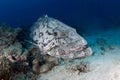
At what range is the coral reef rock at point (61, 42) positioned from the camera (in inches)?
366

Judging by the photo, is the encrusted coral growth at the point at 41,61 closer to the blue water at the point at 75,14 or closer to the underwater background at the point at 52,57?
the underwater background at the point at 52,57

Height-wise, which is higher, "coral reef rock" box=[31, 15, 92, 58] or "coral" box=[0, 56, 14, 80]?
"coral reef rock" box=[31, 15, 92, 58]

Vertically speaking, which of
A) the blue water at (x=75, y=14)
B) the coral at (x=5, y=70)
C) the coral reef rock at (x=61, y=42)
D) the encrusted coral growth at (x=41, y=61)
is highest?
the blue water at (x=75, y=14)

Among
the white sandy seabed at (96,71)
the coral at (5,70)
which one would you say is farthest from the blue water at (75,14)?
the coral at (5,70)

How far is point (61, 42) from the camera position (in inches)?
374

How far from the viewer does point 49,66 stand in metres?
8.41

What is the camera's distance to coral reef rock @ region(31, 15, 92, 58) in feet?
30.5

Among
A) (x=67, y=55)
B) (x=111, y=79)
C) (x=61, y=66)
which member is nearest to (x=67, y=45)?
(x=67, y=55)

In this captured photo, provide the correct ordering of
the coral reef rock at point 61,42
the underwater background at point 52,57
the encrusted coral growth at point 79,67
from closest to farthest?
the underwater background at point 52,57 < the encrusted coral growth at point 79,67 < the coral reef rock at point 61,42

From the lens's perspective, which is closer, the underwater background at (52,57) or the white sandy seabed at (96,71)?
the white sandy seabed at (96,71)

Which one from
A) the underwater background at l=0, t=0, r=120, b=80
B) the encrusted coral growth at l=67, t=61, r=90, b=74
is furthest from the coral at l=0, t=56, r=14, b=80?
the encrusted coral growth at l=67, t=61, r=90, b=74

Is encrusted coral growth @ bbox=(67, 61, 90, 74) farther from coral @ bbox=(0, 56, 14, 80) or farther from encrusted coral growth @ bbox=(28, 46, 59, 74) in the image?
coral @ bbox=(0, 56, 14, 80)

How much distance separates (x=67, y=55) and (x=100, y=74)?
7.07ft

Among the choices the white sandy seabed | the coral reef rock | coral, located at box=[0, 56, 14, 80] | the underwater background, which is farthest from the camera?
the coral reef rock
